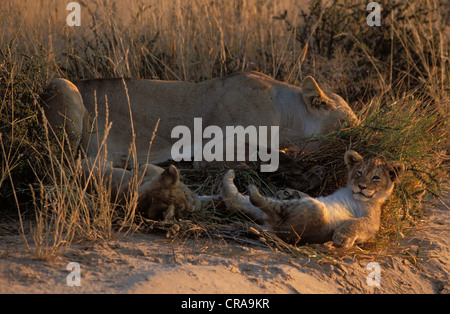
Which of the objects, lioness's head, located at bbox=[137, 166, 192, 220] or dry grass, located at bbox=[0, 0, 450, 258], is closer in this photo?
lioness's head, located at bbox=[137, 166, 192, 220]

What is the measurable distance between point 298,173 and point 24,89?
7.23ft

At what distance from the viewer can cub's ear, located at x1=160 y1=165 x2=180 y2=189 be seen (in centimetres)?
402

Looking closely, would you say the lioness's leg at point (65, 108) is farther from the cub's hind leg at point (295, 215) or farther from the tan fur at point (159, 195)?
the cub's hind leg at point (295, 215)

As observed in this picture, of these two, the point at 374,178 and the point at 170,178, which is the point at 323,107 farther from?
the point at 170,178

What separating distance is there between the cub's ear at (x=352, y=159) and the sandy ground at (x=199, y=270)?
0.69m

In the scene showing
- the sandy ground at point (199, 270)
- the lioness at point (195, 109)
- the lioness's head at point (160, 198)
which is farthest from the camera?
the lioness at point (195, 109)

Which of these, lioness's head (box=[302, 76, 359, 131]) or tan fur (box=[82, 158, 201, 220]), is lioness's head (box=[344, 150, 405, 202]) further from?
tan fur (box=[82, 158, 201, 220])

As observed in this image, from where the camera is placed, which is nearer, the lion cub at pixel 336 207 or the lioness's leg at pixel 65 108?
the lion cub at pixel 336 207

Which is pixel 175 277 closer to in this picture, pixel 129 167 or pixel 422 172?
pixel 129 167

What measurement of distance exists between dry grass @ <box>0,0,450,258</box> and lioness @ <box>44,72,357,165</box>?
0.29 m

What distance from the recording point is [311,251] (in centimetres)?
393

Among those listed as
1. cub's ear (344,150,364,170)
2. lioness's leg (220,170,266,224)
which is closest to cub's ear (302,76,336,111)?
cub's ear (344,150,364,170)

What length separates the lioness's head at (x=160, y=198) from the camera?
407 centimetres

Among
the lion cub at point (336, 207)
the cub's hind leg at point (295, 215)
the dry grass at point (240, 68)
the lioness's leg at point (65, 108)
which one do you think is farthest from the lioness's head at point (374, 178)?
the lioness's leg at point (65, 108)
